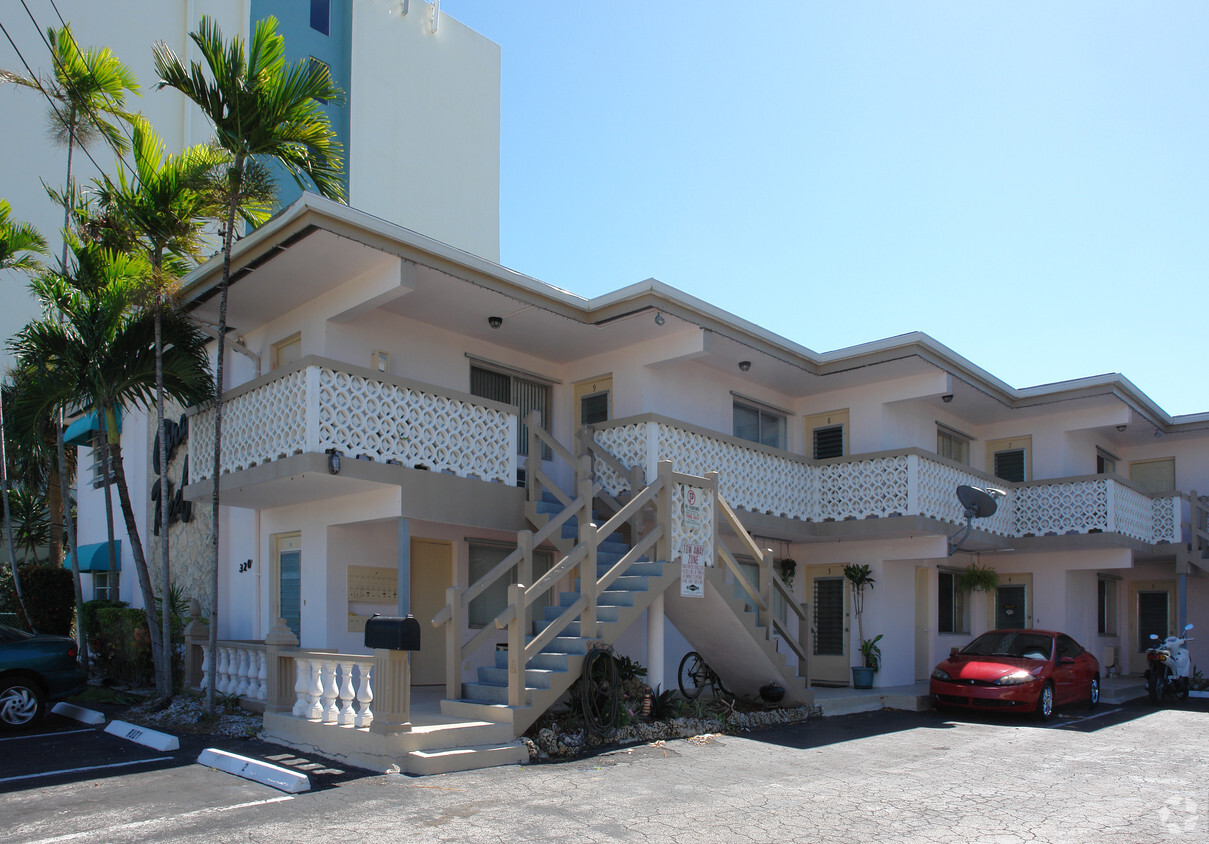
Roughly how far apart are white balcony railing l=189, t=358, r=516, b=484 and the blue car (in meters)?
2.91

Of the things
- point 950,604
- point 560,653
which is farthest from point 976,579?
point 560,653

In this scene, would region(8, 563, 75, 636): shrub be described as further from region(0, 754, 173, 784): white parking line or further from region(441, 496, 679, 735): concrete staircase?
region(441, 496, 679, 735): concrete staircase

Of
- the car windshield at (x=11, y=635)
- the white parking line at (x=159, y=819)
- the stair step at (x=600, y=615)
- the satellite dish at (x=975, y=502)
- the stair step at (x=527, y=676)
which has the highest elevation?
the satellite dish at (x=975, y=502)

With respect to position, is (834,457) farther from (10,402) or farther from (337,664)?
(10,402)

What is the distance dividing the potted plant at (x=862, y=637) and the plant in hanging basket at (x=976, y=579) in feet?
13.0

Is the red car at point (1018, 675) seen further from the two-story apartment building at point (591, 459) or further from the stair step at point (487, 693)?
the stair step at point (487, 693)

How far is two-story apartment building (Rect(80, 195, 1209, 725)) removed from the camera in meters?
11.9

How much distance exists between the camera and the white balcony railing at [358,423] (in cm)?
1129

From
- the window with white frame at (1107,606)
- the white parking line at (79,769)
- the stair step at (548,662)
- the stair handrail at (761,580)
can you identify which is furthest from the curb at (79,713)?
the window with white frame at (1107,606)

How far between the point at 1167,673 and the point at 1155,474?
7860 millimetres

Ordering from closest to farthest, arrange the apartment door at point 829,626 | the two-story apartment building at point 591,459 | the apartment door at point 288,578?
the two-story apartment building at point 591,459 < the apartment door at point 288,578 < the apartment door at point 829,626

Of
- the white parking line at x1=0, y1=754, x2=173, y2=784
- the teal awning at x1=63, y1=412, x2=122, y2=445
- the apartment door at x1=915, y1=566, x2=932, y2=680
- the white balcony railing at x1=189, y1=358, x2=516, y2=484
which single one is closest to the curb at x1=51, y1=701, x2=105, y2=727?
the white parking line at x1=0, y1=754, x2=173, y2=784

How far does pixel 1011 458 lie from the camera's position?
22.5 meters

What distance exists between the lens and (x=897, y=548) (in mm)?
18000
